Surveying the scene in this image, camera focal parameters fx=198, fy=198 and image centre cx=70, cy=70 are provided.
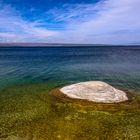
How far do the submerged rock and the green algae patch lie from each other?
1.04 m

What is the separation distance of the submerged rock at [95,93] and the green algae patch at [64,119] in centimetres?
104

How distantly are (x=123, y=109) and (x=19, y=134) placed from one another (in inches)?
397

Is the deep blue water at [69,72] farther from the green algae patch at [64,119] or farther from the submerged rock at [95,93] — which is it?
the green algae patch at [64,119]

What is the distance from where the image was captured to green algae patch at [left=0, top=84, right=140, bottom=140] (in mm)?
14188

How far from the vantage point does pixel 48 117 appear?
17.2m

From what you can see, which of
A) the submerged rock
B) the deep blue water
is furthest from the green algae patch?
the deep blue water

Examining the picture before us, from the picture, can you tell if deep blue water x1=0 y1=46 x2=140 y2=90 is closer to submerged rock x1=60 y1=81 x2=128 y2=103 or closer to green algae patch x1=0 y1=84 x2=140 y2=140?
submerged rock x1=60 y1=81 x2=128 y2=103

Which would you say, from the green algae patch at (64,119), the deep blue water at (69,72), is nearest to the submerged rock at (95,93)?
the green algae patch at (64,119)

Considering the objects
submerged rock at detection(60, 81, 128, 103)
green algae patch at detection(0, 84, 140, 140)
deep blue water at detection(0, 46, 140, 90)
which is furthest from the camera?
deep blue water at detection(0, 46, 140, 90)

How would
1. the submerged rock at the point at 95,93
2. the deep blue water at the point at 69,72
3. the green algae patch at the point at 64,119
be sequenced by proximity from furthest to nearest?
1. the deep blue water at the point at 69,72
2. the submerged rock at the point at 95,93
3. the green algae patch at the point at 64,119

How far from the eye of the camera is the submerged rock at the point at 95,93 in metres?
21.0

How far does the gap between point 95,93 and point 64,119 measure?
6596 millimetres

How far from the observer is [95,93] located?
22.2 metres

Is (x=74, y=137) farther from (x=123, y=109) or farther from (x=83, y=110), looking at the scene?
(x=123, y=109)
